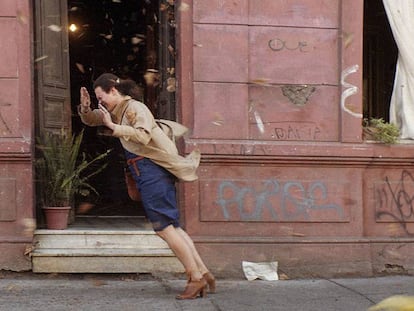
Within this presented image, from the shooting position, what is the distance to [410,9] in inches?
279

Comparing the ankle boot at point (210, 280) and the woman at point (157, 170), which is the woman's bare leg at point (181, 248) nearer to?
the woman at point (157, 170)

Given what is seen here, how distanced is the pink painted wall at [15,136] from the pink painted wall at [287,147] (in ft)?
4.92

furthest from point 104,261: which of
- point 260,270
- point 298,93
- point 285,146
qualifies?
point 298,93

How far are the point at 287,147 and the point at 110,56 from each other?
5631 mm

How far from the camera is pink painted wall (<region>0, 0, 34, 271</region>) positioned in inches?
243

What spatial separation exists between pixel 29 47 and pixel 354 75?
3.27 metres

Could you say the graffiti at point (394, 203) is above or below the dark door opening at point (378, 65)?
below

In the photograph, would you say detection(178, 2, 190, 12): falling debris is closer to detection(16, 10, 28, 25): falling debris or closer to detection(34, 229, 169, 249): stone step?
detection(16, 10, 28, 25): falling debris

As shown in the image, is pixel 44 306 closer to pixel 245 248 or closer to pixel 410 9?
pixel 245 248

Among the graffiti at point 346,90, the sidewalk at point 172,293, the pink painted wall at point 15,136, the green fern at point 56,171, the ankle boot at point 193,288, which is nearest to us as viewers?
the sidewalk at point 172,293

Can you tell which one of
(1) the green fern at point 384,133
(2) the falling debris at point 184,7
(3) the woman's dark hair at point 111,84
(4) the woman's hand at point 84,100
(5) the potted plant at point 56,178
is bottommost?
(5) the potted plant at point 56,178

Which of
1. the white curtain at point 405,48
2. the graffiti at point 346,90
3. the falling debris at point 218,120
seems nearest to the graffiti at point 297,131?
the graffiti at point 346,90

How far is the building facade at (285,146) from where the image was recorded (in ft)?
21.4

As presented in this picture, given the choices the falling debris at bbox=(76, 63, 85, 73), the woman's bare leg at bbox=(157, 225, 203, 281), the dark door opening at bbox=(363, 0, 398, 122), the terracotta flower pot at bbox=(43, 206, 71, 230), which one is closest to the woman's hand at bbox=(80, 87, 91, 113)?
the woman's bare leg at bbox=(157, 225, 203, 281)
